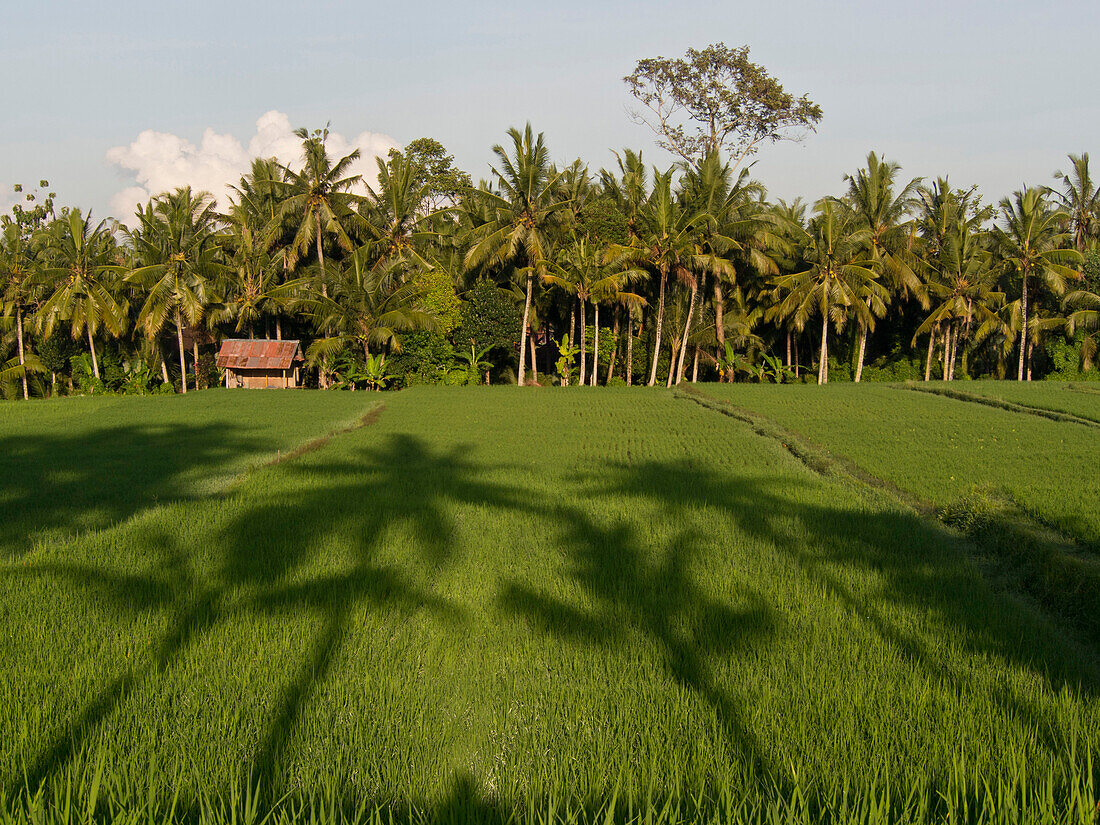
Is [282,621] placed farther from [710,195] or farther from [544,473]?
[710,195]

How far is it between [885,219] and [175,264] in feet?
94.2

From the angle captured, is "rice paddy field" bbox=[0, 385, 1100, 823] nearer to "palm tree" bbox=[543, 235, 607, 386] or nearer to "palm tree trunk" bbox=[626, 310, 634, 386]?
"palm tree" bbox=[543, 235, 607, 386]

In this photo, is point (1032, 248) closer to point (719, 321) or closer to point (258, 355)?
point (719, 321)

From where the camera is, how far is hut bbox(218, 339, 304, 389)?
3153 cm

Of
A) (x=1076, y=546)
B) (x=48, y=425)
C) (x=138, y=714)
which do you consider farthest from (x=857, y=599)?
(x=48, y=425)

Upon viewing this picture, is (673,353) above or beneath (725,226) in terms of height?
beneath

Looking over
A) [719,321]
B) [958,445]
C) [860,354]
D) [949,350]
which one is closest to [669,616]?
[958,445]

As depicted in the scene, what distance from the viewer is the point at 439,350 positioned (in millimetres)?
32250

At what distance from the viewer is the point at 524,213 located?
29.9 m

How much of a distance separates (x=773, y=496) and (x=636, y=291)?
2531 cm

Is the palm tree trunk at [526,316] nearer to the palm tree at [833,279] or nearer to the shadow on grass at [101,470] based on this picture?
the palm tree at [833,279]

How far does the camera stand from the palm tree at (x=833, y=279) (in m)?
31.3

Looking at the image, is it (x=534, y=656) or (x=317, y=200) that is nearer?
(x=534, y=656)

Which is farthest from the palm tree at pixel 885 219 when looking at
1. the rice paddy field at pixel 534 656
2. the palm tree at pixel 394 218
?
the rice paddy field at pixel 534 656
